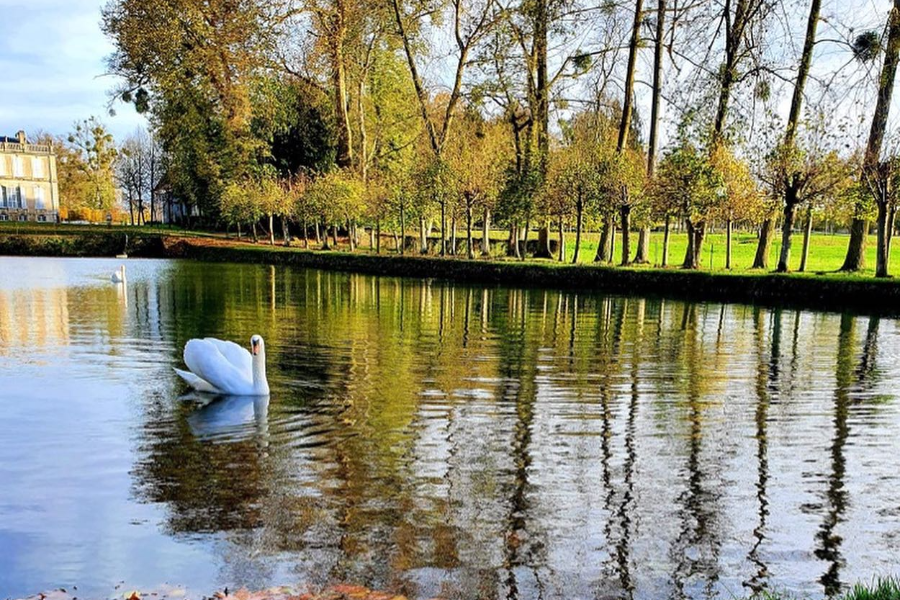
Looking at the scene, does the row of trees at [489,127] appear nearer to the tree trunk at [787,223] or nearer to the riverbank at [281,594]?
the tree trunk at [787,223]

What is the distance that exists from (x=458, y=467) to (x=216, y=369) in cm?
417

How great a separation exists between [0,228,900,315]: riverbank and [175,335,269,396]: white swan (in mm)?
17754

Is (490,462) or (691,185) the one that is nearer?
(490,462)

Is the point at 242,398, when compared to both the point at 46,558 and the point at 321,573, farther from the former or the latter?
the point at 321,573

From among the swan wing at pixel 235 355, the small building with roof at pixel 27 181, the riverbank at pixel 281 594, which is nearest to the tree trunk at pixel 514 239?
the swan wing at pixel 235 355

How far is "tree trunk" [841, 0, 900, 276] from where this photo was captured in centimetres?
2448

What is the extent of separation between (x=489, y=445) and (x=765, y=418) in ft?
11.9

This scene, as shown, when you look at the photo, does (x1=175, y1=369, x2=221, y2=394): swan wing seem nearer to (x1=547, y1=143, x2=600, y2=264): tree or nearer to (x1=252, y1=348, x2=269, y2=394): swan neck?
(x1=252, y1=348, x2=269, y2=394): swan neck

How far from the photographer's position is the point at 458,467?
6.95m

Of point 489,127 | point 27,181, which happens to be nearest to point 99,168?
point 27,181

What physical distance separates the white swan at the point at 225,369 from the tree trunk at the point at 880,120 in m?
21.4

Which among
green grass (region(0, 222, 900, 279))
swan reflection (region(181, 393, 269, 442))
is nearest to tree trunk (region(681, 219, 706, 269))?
green grass (region(0, 222, 900, 279))

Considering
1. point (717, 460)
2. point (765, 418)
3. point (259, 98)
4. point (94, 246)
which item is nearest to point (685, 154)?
point (765, 418)

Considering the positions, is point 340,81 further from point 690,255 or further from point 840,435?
point 840,435
